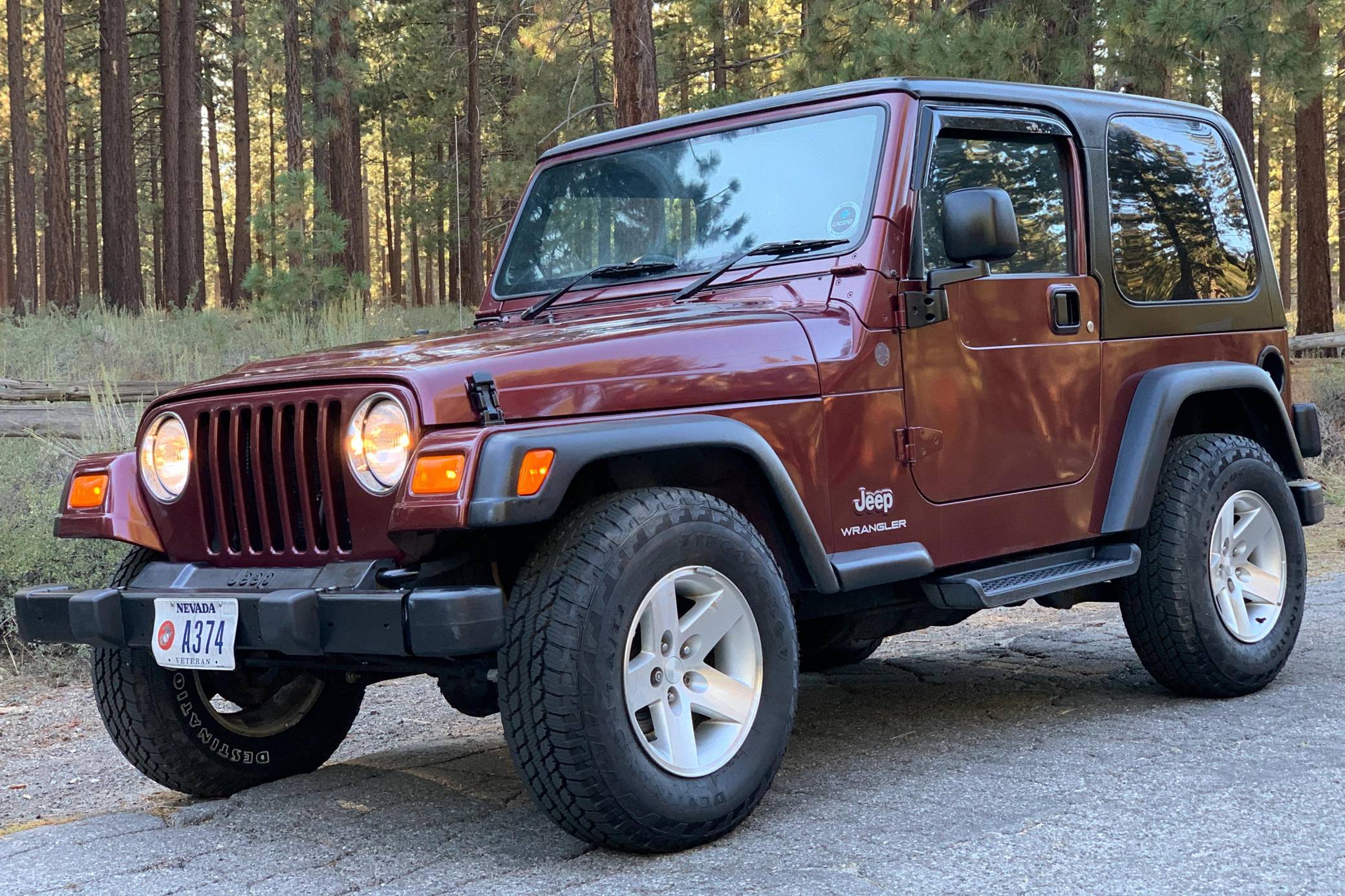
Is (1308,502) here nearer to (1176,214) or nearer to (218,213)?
(1176,214)

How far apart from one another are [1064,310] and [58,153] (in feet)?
78.2

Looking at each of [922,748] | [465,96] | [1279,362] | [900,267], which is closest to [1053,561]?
[922,748]

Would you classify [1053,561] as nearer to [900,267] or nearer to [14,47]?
[900,267]

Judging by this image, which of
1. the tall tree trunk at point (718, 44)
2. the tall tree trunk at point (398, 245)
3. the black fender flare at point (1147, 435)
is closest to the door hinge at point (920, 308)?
the black fender flare at point (1147, 435)

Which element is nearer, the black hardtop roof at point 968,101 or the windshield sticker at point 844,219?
the windshield sticker at point 844,219

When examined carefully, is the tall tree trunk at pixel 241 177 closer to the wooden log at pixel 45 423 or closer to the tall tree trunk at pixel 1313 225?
the tall tree trunk at pixel 1313 225

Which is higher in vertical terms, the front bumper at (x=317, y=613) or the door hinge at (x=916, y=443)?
the door hinge at (x=916, y=443)

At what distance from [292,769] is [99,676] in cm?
71

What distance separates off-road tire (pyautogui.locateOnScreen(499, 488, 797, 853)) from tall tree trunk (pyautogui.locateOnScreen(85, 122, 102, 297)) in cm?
4510

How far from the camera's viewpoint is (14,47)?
2803 cm

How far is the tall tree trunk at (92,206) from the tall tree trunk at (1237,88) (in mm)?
37616

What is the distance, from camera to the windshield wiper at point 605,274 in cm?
445

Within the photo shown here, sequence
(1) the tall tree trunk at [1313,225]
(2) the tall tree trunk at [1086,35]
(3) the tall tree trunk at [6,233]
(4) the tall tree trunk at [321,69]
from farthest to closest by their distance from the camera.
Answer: (3) the tall tree trunk at [6,233], (4) the tall tree trunk at [321,69], (1) the tall tree trunk at [1313,225], (2) the tall tree trunk at [1086,35]

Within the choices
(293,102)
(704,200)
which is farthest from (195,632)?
(293,102)
